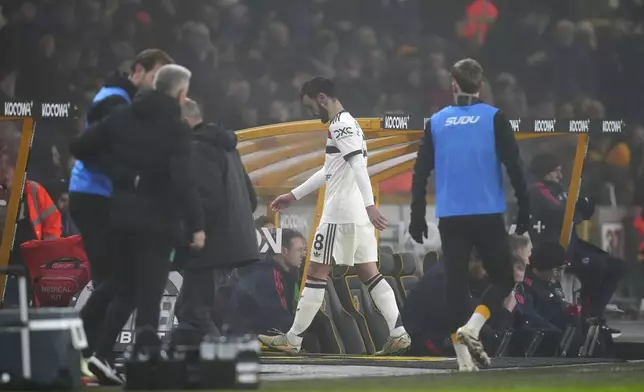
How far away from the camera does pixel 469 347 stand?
8.89m

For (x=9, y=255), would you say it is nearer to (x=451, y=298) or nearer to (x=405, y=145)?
(x=405, y=145)

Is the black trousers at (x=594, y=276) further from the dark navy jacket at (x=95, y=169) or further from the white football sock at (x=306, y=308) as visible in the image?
the dark navy jacket at (x=95, y=169)

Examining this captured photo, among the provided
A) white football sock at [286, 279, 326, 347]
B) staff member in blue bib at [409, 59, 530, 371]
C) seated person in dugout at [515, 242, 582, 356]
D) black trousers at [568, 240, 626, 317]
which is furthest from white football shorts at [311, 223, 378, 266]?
black trousers at [568, 240, 626, 317]

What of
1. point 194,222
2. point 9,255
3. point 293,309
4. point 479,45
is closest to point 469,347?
point 194,222

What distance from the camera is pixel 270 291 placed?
1155 cm

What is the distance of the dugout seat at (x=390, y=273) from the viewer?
11.9 m

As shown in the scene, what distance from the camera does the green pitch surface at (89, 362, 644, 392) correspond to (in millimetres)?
7586

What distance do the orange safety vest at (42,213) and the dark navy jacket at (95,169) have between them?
3.92m

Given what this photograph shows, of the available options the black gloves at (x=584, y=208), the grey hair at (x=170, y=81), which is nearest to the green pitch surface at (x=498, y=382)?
the grey hair at (x=170, y=81)

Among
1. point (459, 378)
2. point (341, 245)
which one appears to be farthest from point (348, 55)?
point (459, 378)

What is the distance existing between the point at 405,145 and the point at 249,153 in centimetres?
119

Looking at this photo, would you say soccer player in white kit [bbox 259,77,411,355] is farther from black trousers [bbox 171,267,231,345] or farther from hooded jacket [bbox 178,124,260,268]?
black trousers [bbox 171,267,231,345]

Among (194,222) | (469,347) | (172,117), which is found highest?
(172,117)

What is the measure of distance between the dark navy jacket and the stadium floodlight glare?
3.44 metres
